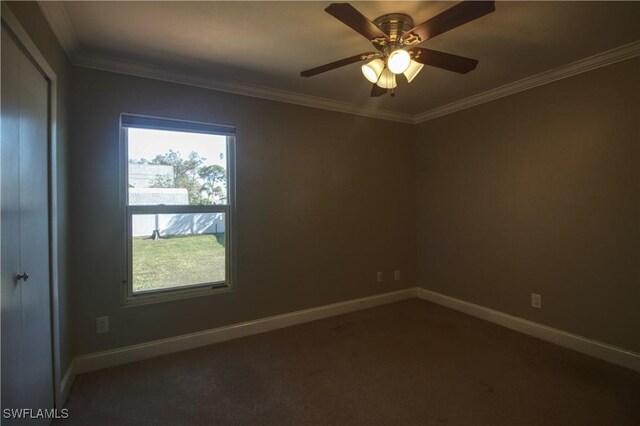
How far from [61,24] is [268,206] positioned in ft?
6.46

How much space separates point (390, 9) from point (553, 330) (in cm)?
298

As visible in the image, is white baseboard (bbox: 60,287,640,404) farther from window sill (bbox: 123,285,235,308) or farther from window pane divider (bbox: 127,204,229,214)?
window pane divider (bbox: 127,204,229,214)

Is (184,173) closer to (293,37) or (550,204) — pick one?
(293,37)

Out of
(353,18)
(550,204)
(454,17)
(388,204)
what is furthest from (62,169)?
(550,204)

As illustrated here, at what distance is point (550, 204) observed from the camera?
2.90 m

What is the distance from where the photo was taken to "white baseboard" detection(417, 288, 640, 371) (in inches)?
97.3

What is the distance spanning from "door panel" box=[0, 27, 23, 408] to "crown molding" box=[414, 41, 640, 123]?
3633 millimetres

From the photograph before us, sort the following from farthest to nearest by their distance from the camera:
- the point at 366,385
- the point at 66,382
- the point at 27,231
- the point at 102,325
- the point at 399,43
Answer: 1. the point at 102,325
2. the point at 366,385
3. the point at 66,382
4. the point at 399,43
5. the point at 27,231

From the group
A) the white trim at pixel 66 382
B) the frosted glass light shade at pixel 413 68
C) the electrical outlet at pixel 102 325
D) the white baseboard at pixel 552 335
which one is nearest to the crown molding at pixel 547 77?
the frosted glass light shade at pixel 413 68

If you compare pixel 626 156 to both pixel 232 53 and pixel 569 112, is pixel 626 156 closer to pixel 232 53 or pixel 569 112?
pixel 569 112

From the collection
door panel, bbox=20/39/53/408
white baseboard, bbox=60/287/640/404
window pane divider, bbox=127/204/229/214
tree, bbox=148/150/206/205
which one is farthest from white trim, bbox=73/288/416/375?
tree, bbox=148/150/206/205

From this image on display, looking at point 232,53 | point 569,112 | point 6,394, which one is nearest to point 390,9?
point 232,53

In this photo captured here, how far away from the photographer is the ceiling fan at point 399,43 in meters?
1.49

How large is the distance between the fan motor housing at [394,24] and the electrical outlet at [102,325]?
2785mm
